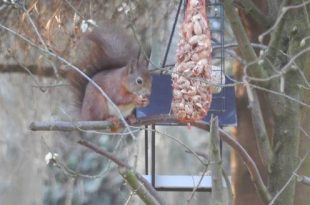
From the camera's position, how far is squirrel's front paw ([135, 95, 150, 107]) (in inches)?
89.1

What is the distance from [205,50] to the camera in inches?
74.5

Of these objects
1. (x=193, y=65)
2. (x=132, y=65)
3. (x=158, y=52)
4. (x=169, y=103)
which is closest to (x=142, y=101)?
(x=169, y=103)

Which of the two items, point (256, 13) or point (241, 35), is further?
point (256, 13)

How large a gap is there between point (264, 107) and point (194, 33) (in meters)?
0.82

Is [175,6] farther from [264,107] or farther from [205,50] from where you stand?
[205,50]

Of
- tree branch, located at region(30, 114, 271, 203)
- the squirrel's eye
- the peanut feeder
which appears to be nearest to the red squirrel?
the squirrel's eye

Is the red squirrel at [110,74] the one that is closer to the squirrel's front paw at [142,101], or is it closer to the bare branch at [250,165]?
the squirrel's front paw at [142,101]

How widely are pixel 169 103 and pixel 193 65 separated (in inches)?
17.1

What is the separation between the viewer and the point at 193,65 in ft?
6.15

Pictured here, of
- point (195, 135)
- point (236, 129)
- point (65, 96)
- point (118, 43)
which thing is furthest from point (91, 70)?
point (195, 135)

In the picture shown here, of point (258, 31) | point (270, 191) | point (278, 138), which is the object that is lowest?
point (270, 191)

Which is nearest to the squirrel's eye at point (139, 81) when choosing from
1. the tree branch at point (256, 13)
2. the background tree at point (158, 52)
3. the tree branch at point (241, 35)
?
the background tree at point (158, 52)

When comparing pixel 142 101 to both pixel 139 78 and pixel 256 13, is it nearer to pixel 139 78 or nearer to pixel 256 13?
pixel 139 78

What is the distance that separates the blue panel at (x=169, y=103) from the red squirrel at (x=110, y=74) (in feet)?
0.11
